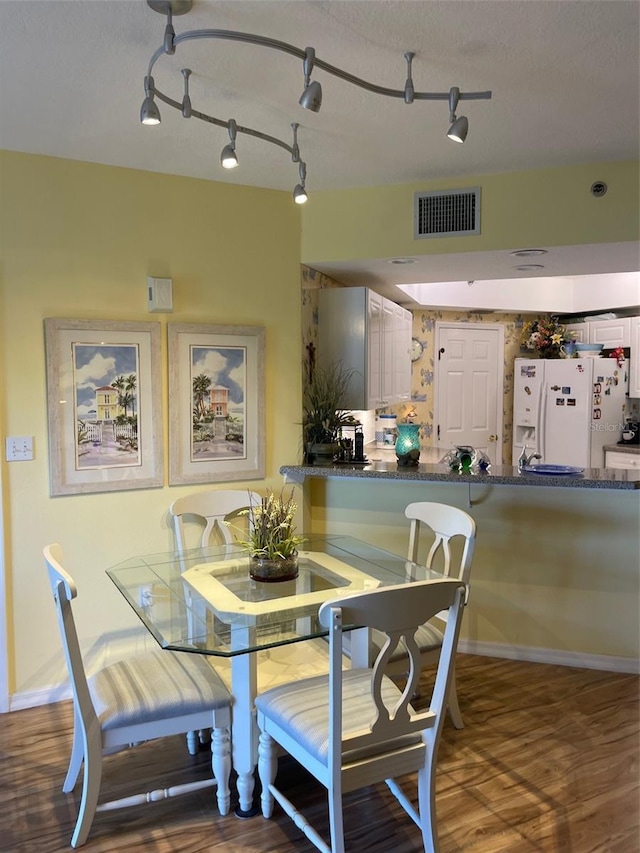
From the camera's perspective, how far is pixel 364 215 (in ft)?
11.3

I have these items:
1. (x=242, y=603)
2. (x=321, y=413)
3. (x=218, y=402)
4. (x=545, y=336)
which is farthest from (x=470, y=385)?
(x=242, y=603)

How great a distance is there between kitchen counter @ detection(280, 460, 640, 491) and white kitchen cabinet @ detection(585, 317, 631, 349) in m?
2.64

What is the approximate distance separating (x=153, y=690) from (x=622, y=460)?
4614 millimetres

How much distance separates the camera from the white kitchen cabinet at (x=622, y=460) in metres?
5.31

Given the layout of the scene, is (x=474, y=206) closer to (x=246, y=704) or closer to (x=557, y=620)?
(x=557, y=620)

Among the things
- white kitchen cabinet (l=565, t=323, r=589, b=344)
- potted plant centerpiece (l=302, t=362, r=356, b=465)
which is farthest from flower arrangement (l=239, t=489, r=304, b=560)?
white kitchen cabinet (l=565, t=323, r=589, b=344)

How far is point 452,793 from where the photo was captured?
7.65ft

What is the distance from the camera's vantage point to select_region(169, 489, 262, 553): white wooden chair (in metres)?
3.10

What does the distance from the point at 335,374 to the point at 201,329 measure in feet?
3.01

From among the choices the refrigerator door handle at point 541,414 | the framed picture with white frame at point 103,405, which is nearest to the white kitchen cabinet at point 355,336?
the framed picture with white frame at point 103,405

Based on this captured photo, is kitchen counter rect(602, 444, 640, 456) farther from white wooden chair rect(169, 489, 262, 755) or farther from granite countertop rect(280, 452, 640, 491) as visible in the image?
white wooden chair rect(169, 489, 262, 755)

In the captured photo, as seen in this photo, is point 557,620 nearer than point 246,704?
No

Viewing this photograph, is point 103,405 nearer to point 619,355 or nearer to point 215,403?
point 215,403

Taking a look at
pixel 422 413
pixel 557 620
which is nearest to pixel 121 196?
pixel 557 620
